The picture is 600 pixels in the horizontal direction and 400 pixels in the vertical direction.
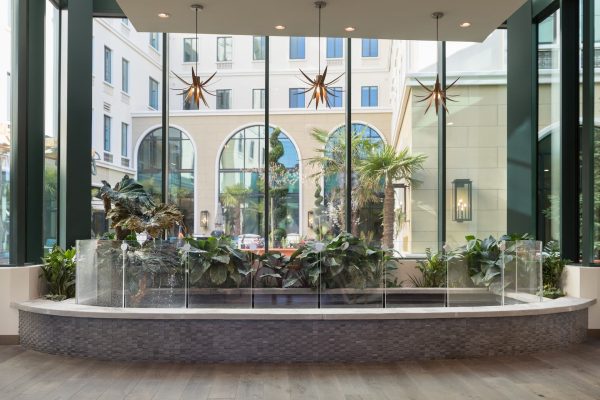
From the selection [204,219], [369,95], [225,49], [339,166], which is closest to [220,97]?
[225,49]

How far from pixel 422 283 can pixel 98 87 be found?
4.95 metres

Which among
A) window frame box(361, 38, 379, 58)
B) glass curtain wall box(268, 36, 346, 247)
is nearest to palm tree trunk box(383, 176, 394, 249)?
glass curtain wall box(268, 36, 346, 247)

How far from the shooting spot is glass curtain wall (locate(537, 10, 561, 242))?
7102 millimetres

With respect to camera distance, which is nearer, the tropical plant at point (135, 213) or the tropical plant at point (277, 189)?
the tropical plant at point (135, 213)

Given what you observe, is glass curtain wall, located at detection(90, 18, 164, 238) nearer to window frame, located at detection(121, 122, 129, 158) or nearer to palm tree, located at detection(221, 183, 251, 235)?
window frame, located at detection(121, 122, 129, 158)

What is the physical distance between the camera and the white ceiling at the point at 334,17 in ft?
18.5

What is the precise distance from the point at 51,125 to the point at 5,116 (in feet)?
2.87

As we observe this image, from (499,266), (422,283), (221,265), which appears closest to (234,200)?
(221,265)

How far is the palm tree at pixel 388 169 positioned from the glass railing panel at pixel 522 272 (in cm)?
214

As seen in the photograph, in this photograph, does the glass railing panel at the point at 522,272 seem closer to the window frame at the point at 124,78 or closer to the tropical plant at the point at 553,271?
the tropical plant at the point at 553,271

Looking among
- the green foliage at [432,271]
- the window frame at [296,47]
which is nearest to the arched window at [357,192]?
the green foliage at [432,271]

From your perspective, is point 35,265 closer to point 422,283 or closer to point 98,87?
point 98,87

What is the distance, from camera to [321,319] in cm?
496

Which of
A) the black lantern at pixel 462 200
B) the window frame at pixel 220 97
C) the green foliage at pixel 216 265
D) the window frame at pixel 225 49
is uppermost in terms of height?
the window frame at pixel 225 49
